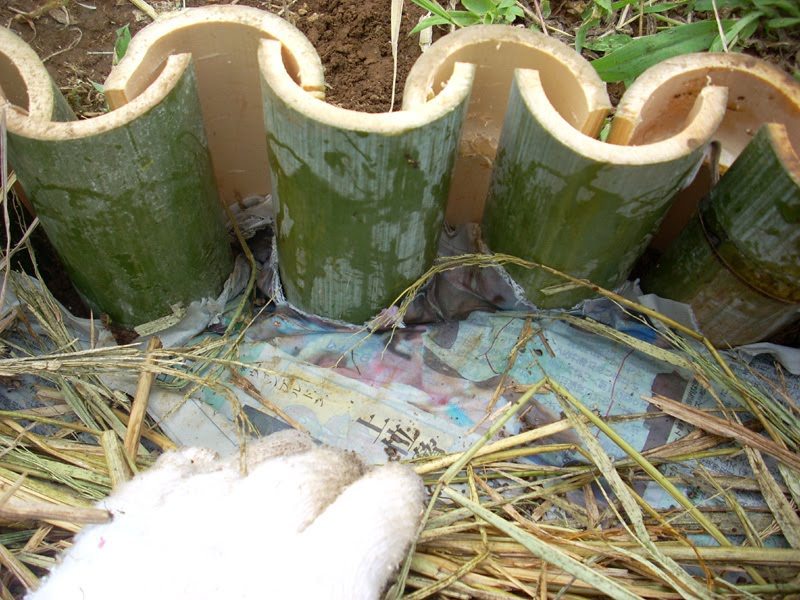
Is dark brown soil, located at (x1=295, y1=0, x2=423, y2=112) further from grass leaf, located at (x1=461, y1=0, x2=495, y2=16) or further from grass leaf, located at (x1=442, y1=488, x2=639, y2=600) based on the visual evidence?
grass leaf, located at (x1=442, y1=488, x2=639, y2=600)

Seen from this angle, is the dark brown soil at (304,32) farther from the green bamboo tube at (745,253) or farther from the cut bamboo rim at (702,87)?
the green bamboo tube at (745,253)

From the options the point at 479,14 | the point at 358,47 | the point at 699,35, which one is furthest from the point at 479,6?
the point at 699,35

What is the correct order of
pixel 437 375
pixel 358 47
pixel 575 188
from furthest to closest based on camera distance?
pixel 358 47 < pixel 437 375 < pixel 575 188

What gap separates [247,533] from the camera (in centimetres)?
125

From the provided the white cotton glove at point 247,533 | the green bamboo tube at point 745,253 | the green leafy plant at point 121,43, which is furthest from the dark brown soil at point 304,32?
the white cotton glove at point 247,533

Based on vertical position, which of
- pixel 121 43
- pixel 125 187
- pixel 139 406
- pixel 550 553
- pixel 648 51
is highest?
pixel 648 51

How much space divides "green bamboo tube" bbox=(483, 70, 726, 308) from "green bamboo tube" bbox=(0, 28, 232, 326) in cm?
72

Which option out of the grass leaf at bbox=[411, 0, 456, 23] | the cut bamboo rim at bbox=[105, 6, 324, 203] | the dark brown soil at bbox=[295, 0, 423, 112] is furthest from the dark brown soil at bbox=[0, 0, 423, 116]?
the cut bamboo rim at bbox=[105, 6, 324, 203]

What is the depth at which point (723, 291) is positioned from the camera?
172cm

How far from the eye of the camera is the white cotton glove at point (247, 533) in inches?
46.8

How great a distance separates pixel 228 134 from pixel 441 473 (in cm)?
105

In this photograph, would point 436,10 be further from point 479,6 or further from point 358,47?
point 358,47

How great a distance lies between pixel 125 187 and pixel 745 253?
1.38 m

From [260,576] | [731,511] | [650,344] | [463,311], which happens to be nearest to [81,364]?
[260,576]
